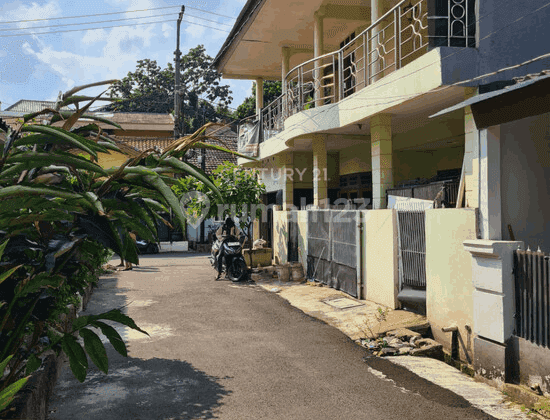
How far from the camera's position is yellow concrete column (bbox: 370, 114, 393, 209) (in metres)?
9.72

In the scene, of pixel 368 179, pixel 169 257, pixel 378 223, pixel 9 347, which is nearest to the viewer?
pixel 9 347

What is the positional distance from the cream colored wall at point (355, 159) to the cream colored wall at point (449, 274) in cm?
703

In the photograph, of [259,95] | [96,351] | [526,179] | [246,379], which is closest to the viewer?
[96,351]

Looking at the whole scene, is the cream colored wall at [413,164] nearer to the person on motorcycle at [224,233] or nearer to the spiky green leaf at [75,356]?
the person on motorcycle at [224,233]

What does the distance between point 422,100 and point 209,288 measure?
23.6 feet

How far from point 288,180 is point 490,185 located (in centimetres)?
998

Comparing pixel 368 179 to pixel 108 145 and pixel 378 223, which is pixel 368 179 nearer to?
pixel 378 223

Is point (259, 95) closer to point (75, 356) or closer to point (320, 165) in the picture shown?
point (320, 165)

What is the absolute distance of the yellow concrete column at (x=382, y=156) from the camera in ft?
31.9

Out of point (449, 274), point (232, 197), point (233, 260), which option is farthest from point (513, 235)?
point (232, 197)

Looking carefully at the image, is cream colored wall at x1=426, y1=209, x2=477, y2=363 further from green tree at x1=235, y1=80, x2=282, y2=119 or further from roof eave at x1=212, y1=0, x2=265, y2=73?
green tree at x1=235, y1=80, x2=282, y2=119

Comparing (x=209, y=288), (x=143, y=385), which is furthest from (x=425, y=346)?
(x=209, y=288)

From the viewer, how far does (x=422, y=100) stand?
8.09 m

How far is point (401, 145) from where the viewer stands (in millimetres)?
12734
